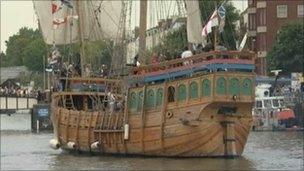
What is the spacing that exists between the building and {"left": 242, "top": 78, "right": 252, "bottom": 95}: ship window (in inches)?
2670

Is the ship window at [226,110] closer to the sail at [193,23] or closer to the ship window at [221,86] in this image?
the ship window at [221,86]

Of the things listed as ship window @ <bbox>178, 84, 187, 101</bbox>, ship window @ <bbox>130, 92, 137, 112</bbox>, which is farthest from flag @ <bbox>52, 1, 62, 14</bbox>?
ship window @ <bbox>178, 84, 187, 101</bbox>

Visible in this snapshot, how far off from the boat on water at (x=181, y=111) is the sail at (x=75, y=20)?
13158 mm

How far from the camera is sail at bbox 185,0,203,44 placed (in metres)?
43.3

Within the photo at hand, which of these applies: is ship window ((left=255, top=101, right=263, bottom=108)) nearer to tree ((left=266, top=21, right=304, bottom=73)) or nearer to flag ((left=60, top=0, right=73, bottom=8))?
Answer: flag ((left=60, top=0, right=73, bottom=8))

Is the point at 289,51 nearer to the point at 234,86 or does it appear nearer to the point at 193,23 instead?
the point at 193,23

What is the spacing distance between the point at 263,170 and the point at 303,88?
34.7 meters

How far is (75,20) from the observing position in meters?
55.7

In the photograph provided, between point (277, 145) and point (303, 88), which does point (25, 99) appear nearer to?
point (303, 88)

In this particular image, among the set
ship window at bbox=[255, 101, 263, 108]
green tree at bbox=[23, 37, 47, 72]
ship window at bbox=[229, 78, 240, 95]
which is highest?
green tree at bbox=[23, 37, 47, 72]

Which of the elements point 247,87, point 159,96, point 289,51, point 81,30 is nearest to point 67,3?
point 81,30

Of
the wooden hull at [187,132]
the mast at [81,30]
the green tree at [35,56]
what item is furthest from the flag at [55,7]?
the green tree at [35,56]

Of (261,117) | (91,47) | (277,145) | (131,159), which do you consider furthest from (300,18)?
(131,159)

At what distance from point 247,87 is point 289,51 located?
57.4m
